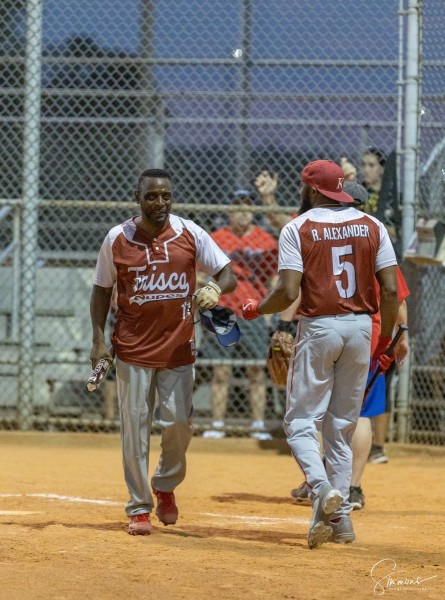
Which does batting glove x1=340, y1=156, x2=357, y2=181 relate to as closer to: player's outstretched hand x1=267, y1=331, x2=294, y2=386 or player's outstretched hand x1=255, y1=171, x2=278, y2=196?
player's outstretched hand x1=255, y1=171, x2=278, y2=196

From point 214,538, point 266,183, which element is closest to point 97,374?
point 214,538

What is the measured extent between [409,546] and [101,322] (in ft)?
6.54

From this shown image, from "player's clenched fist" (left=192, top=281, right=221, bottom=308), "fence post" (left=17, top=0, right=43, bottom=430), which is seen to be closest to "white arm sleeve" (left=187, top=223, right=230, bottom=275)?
"player's clenched fist" (left=192, top=281, right=221, bottom=308)

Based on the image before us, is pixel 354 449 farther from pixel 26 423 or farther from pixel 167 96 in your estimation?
pixel 167 96

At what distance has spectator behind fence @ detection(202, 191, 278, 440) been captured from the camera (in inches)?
419

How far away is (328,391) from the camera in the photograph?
585cm

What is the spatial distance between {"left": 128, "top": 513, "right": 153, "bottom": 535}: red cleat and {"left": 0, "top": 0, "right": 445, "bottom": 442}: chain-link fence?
15.5 ft

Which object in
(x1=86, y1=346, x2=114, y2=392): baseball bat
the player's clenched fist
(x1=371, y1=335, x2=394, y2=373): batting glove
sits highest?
the player's clenched fist

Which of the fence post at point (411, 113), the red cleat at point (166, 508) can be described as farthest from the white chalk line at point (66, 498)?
the fence post at point (411, 113)

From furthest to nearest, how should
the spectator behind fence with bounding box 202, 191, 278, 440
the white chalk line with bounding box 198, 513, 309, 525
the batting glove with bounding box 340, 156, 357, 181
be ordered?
the spectator behind fence with bounding box 202, 191, 278, 440, the batting glove with bounding box 340, 156, 357, 181, the white chalk line with bounding box 198, 513, 309, 525

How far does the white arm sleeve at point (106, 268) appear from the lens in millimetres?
6074

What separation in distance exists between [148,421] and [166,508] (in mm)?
556

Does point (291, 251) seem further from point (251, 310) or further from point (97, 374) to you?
point (97, 374)

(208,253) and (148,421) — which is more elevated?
(208,253)
